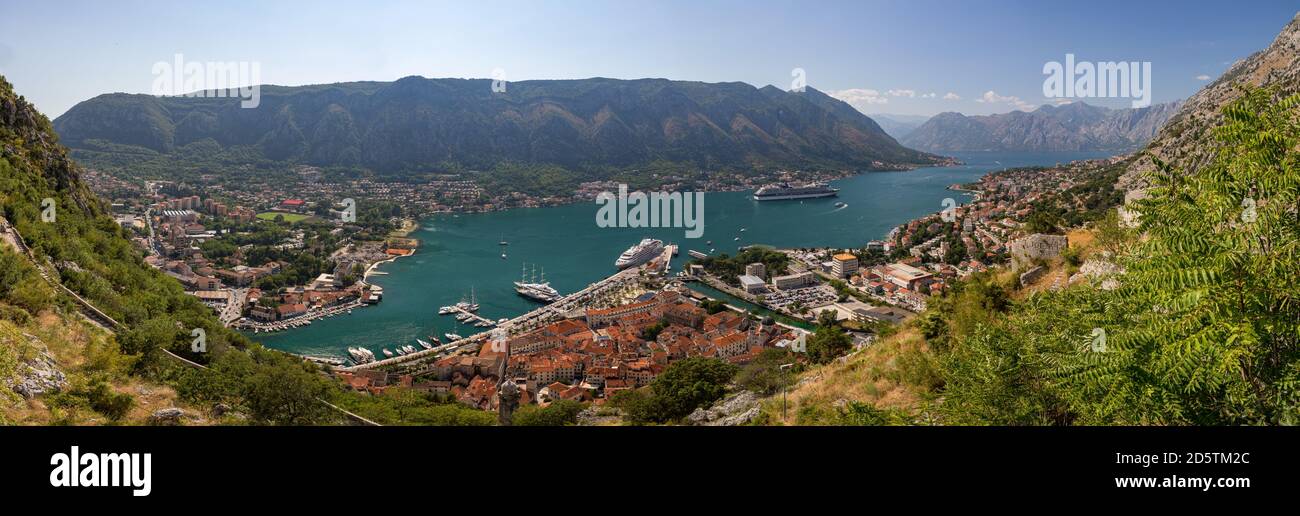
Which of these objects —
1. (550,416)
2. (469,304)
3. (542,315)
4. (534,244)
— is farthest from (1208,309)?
(534,244)

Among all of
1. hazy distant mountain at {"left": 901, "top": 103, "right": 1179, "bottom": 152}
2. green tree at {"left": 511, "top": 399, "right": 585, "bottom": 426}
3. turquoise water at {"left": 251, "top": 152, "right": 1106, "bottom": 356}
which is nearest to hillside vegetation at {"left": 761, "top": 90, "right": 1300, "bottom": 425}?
green tree at {"left": 511, "top": 399, "right": 585, "bottom": 426}

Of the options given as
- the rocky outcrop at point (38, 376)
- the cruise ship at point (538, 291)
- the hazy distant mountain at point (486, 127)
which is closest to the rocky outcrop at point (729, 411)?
the rocky outcrop at point (38, 376)

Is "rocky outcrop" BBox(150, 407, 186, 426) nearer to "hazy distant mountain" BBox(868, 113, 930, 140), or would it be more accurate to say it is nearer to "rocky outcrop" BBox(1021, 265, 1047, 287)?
"rocky outcrop" BBox(1021, 265, 1047, 287)

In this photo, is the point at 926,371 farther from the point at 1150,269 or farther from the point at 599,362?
the point at 599,362

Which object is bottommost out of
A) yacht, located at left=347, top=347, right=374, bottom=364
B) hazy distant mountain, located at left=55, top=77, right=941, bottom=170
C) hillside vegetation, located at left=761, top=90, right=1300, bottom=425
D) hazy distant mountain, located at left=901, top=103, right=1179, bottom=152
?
yacht, located at left=347, top=347, right=374, bottom=364

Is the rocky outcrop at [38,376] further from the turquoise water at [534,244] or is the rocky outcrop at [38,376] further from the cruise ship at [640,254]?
the cruise ship at [640,254]

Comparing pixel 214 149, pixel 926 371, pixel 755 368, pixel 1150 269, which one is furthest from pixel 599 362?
pixel 214 149
